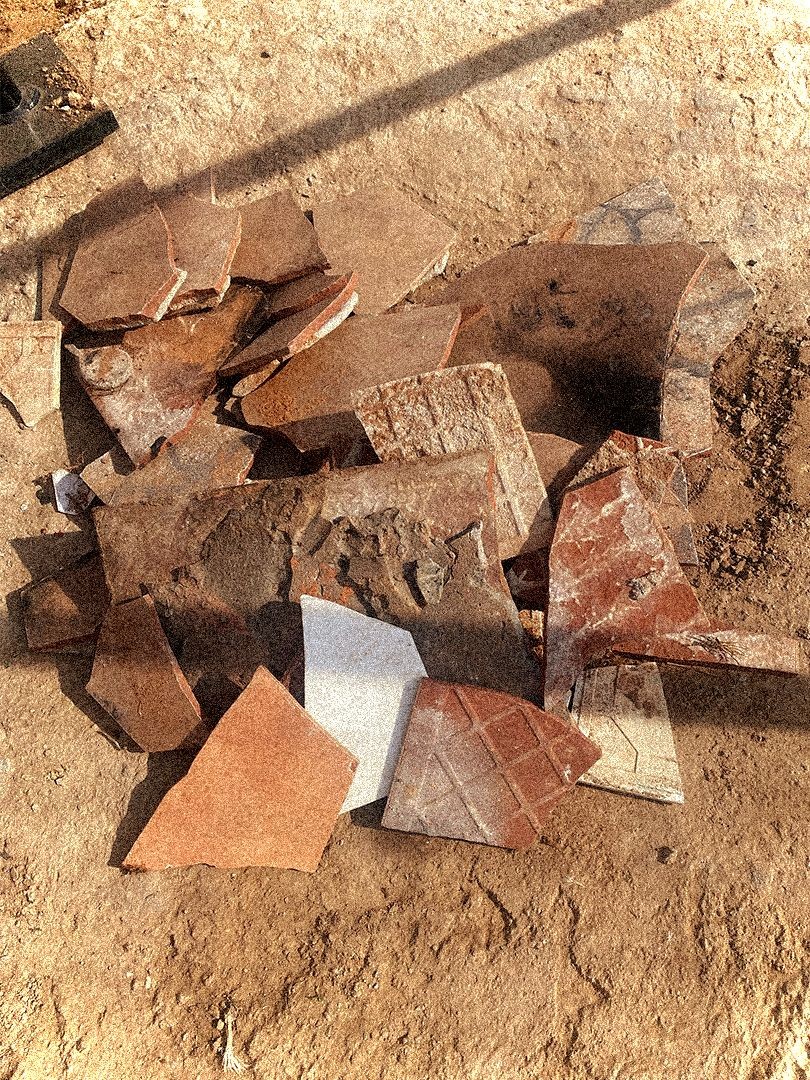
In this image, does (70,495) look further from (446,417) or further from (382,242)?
(382,242)

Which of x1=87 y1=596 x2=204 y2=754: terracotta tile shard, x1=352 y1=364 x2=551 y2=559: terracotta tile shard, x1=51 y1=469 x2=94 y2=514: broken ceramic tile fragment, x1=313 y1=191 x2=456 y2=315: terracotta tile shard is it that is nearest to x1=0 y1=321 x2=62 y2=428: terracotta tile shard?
x1=51 y1=469 x2=94 y2=514: broken ceramic tile fragment

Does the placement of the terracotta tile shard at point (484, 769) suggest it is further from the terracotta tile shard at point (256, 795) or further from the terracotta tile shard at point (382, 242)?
the terracotta tile shard at point (382, 242)

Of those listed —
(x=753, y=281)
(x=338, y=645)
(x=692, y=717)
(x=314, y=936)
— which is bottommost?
(x=692, y=717)

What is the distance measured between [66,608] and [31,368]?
126 centimetres

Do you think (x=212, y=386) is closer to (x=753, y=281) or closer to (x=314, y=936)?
(x=314, y=936)

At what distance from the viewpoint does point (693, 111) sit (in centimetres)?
459

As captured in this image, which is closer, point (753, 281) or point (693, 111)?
point (753, 281)

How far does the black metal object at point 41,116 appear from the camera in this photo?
4.27 metres

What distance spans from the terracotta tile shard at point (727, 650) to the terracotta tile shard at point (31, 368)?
2.88m

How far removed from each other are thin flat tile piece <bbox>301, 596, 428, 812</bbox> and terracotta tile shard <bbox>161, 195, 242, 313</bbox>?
1677 mm

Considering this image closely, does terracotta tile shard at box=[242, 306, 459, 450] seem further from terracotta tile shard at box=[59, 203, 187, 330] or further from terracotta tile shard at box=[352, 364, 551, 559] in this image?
terracotta tile shard at box=[59, 203, 187, 330]

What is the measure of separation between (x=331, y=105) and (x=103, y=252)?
166cm

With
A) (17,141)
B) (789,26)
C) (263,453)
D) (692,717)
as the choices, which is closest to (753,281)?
(789,26)

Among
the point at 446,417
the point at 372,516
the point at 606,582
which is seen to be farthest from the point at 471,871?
the point at 446,417
